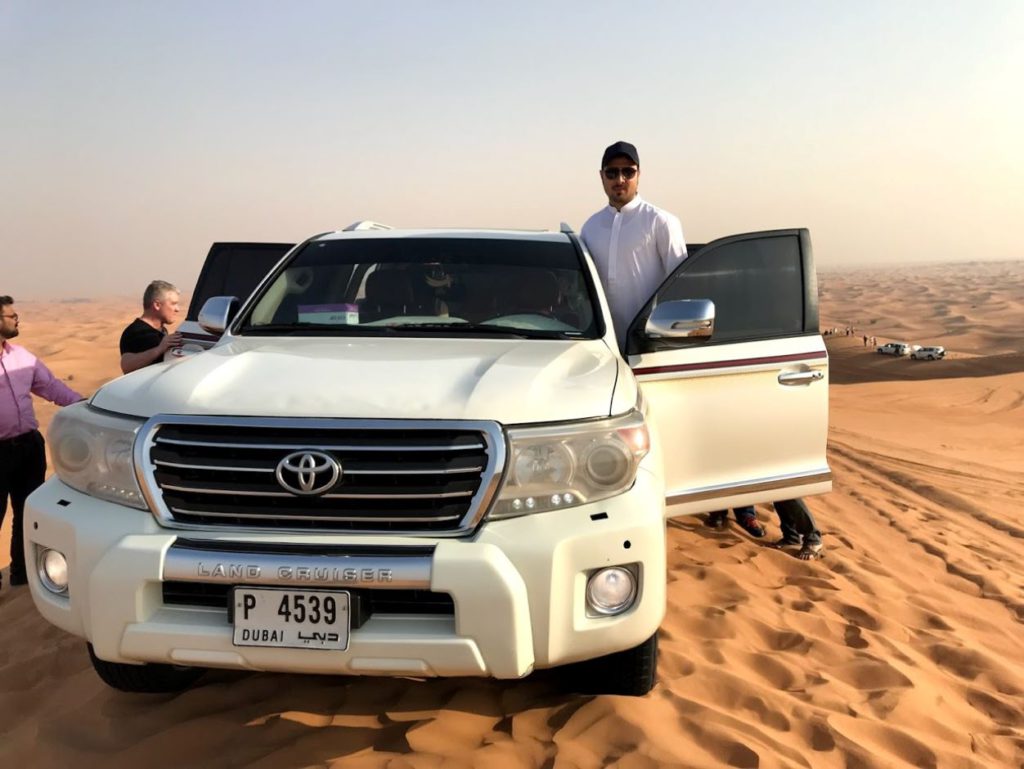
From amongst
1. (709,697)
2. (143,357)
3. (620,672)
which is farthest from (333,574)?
(143,357)

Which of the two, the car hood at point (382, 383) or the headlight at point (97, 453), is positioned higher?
the car hood at point (382, 383)

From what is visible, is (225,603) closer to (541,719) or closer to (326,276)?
(541,719)

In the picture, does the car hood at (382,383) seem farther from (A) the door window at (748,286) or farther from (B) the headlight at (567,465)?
(A) the door window at (748,286)

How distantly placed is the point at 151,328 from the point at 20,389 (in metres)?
0.89

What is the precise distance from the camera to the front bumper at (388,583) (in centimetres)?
226

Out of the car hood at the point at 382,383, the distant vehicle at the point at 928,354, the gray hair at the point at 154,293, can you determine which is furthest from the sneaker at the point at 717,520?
the distant vehicle at the point at 928,354

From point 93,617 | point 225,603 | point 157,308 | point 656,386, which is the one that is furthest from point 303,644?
point 157,308

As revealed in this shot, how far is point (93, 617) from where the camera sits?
7.73ft

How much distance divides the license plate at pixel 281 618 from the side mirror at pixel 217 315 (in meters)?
1.75

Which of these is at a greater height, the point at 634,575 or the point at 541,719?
the point at 634,575

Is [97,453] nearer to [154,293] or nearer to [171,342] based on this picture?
[171,342]

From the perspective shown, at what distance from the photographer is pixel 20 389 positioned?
4945 millimetres

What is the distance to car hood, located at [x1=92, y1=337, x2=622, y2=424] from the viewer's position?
2.45 m

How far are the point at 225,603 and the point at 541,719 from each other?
3.96 ft
